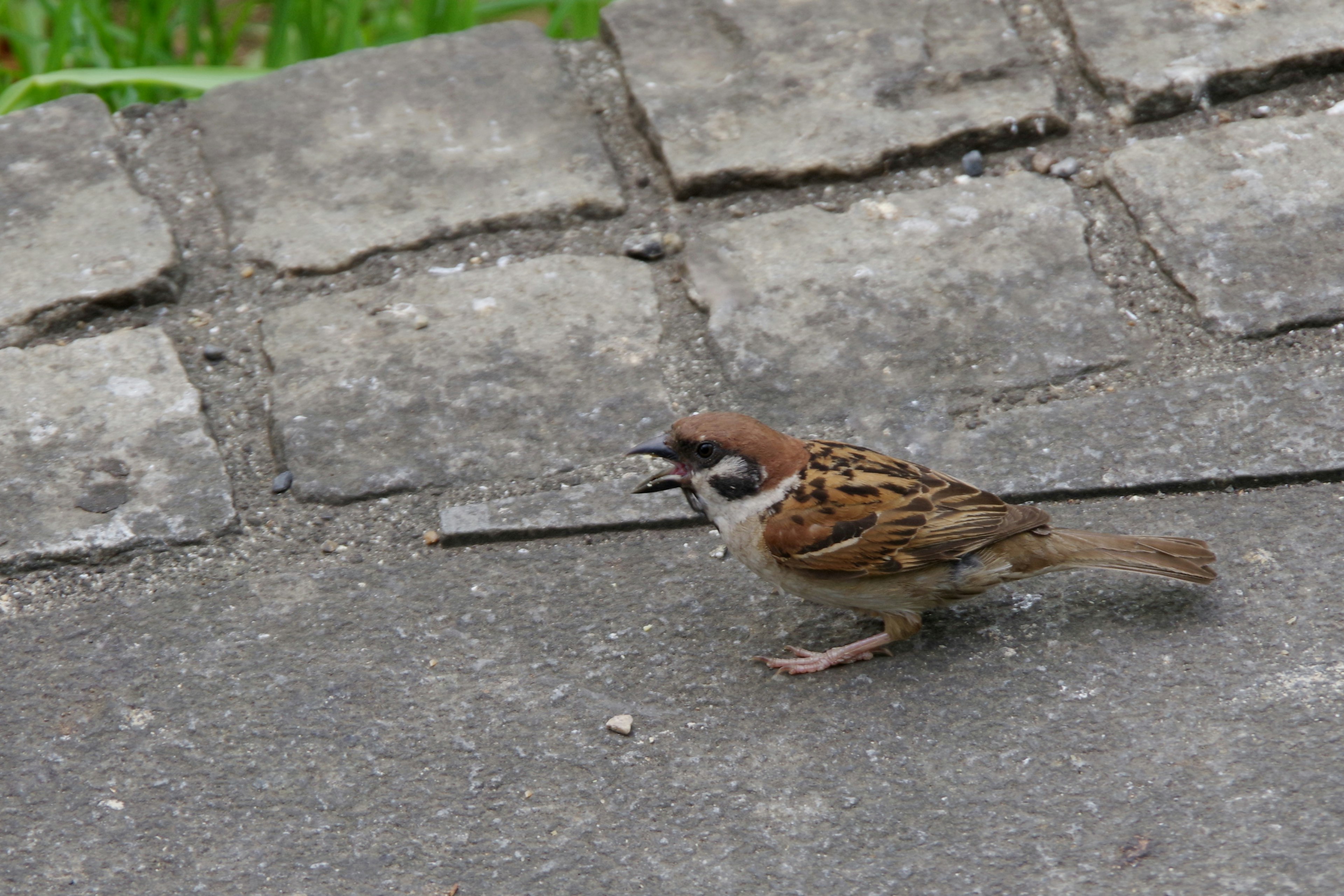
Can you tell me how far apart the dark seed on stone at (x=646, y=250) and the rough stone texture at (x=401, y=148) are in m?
0.14

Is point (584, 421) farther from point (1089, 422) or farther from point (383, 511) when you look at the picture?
point (1089, 422)

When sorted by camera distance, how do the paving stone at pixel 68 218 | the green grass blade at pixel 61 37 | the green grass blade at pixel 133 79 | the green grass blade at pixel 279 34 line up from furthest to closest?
the green grass blade at pixel 279 34, the green grass blade at pixel 61 37, the green grass blade at pixel 133 79, the paving stone at pixel 68 218

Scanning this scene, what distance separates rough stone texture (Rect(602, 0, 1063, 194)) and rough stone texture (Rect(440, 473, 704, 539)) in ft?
3.21

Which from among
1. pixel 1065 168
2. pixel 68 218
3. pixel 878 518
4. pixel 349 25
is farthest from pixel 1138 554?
pixel 349 25

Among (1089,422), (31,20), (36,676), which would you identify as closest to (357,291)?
(36,676)

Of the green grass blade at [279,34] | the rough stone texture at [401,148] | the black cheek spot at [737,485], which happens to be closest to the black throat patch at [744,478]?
the black cheek spot at [737,485]

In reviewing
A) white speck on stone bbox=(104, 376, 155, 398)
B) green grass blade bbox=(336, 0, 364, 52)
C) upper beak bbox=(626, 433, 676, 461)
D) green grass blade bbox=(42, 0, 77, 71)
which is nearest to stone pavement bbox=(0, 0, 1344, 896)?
white speck on stone bbox=(104, 376, 155, 398)

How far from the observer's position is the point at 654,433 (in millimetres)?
3234

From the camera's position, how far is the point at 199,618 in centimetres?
288

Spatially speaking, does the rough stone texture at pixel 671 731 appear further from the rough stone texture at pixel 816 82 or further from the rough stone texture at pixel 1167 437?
the rough stone texture at pixel 816 82

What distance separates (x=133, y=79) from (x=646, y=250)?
1721mm

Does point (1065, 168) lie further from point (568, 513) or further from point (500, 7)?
point (500, 7)

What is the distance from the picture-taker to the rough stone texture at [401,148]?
3.71 metres

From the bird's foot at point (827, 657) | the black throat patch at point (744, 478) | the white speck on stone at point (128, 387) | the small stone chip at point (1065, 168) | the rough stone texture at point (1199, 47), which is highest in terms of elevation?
the rough stone texture at point (1199, 47)
